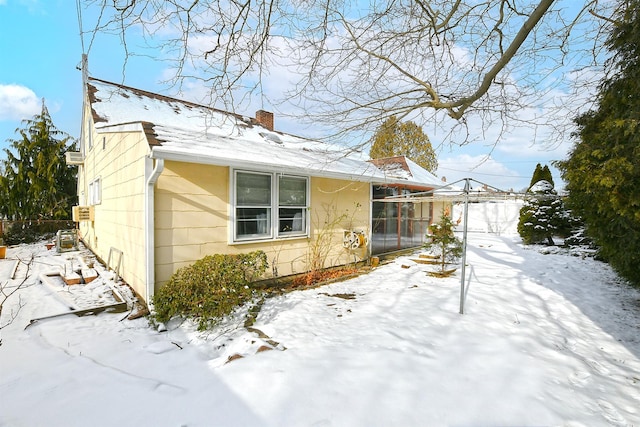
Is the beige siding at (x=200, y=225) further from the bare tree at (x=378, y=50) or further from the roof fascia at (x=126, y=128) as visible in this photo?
the bare tree at (x=378, y=50)

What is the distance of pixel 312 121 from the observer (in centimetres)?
509

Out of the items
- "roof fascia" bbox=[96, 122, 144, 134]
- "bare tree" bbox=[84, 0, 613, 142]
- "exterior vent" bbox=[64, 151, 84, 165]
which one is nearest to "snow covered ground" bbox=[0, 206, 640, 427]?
"roof fascia" bbox=[96, 122, 144, 134]

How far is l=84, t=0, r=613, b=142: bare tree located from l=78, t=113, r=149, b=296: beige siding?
2.11 metres

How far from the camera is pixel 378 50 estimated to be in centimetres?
486

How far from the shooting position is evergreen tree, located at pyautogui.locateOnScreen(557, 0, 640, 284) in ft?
10.6

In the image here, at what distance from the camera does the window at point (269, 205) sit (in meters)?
5.70

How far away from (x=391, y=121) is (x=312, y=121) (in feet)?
4.39

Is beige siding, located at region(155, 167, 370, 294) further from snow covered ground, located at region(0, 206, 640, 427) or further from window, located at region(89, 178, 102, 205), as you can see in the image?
window, located at region(89, 178, 102, 205)

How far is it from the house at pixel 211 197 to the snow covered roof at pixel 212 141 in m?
0.03

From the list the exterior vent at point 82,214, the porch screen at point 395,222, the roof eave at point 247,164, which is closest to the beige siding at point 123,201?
the roof eave at point 247,164

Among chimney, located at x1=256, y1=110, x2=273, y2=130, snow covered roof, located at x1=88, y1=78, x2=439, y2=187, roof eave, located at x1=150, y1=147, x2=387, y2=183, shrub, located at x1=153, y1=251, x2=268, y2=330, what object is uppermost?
chimney, located at x1=256, y1=110, x2=273, y2=130

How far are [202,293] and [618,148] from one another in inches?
217

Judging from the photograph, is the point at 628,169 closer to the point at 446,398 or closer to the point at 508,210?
the point at 446,398

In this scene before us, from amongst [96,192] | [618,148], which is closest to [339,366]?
[618,148]
